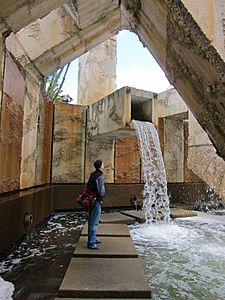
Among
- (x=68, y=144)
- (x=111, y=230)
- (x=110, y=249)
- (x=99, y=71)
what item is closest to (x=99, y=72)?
(x=99, y=71)

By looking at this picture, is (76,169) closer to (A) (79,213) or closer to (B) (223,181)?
(A) (79,213)

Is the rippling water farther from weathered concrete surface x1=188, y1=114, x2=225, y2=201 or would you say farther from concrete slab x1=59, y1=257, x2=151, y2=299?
weathered concrete surface x1=188, y1=114, x2=225, y2=201

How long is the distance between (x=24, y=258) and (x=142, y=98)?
13.9ft

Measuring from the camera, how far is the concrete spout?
605 centimetres

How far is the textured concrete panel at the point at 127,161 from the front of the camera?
8594 mm

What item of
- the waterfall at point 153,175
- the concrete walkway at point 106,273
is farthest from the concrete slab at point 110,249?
the waterfall at point 153,175

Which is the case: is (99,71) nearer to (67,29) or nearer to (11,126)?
(67,29)

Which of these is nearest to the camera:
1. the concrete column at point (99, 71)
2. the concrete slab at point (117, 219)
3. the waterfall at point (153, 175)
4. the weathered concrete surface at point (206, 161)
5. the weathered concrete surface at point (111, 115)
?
the weathered concrete surface at point (206, 161)

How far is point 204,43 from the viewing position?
1275mm

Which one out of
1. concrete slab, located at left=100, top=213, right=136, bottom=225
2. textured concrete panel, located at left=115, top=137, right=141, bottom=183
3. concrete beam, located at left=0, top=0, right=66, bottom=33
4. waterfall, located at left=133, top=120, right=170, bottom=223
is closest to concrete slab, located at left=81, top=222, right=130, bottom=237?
concrete slab, located at left=100, top=213, right=136, bottom=225

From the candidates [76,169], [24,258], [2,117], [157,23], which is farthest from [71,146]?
[157,23]

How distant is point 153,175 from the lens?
794 cm

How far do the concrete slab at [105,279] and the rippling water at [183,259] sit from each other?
288mm

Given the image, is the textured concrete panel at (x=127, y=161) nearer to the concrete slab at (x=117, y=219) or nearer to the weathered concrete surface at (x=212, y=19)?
the concrete slab at (x=117, y=219)
